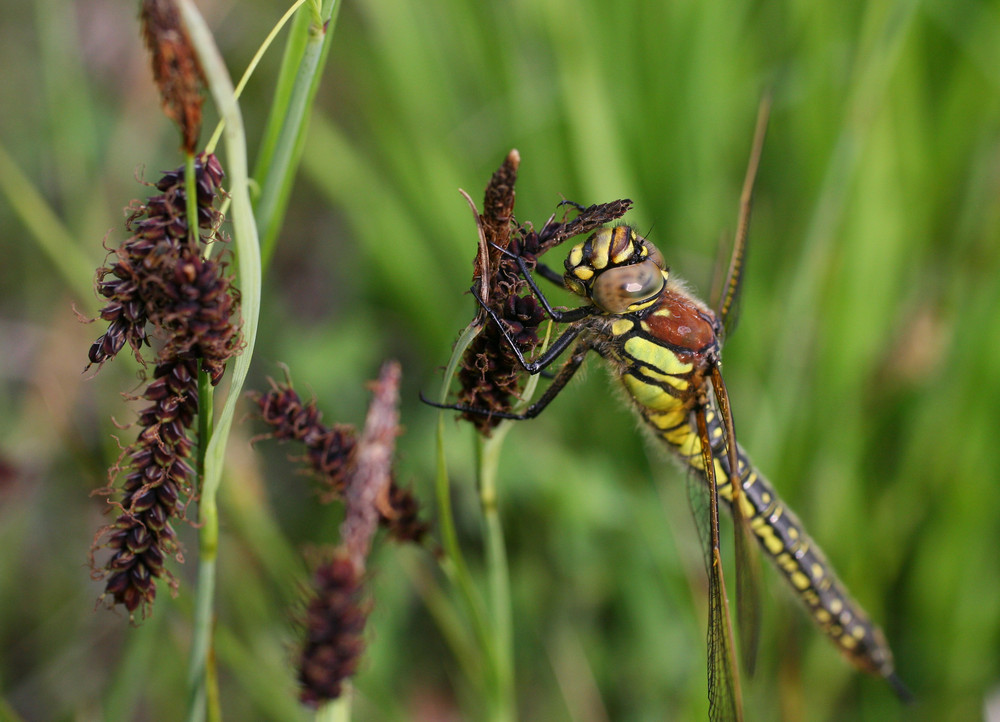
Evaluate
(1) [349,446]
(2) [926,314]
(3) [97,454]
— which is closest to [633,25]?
(2) [926,314]

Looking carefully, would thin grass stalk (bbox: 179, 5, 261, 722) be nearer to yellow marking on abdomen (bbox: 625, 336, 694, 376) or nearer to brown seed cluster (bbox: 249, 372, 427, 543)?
brown seed cluster (bbox: 249, 372, 427, 543)

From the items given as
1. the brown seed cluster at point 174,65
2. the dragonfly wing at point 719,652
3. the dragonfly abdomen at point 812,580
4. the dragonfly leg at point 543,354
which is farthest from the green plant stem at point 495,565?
the dragonfly abdomen at point 812,580

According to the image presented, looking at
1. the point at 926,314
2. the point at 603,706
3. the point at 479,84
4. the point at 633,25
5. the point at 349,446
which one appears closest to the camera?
the point at 349,446

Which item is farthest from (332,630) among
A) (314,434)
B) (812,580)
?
(812,580)

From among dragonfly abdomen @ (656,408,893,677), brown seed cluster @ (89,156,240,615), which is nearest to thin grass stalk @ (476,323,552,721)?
brown seed cluster @ (89,156,240,615)

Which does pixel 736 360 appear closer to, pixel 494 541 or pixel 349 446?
pixel 494 541

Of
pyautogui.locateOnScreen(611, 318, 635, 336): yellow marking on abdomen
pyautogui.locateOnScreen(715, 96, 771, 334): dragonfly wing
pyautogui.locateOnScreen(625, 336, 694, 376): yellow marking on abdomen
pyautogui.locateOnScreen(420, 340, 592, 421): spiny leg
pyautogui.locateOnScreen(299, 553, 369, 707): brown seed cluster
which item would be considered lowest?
pyautogui.locateOnScreen(299, 553, 369, 707): brown seed cluster

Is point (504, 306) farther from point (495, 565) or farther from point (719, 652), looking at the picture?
point (719, 652)
